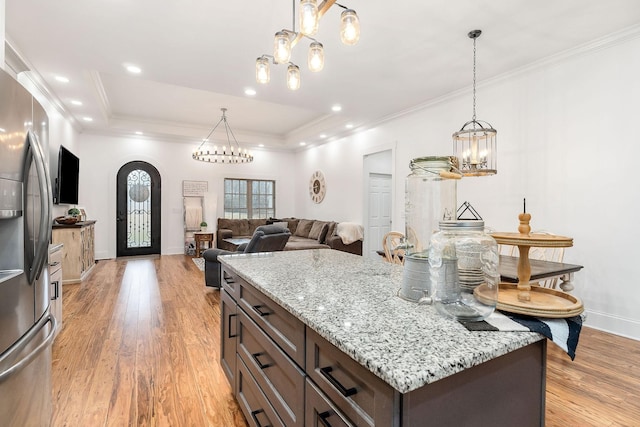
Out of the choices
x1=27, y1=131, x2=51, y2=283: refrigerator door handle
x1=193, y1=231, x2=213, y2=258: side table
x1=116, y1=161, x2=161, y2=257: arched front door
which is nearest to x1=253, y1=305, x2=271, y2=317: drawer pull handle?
x1=27, y1=131, x2=51, y2=283: refrigerator door handle

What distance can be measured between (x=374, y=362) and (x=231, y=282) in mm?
1344

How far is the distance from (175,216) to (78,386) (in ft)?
19.8

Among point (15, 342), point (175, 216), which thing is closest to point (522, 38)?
point (15, 342)

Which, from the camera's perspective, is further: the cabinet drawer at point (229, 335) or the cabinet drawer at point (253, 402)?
the cabinet drawer at point (229, 335)

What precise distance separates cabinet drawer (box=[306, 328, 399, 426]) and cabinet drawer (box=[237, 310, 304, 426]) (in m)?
0.14

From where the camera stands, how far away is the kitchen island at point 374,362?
73 centimetres

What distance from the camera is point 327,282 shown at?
1.48 metres

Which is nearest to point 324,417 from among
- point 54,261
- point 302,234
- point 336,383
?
point 336,383

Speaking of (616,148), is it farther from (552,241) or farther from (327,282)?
(327,282)

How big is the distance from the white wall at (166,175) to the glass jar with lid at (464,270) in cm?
759

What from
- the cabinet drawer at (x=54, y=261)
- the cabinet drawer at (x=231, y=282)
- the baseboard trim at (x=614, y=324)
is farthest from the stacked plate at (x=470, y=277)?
the cabinet drawer at (x=54, y=261)

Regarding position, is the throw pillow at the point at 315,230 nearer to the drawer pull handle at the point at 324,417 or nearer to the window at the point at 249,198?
the window at the point at 249,198

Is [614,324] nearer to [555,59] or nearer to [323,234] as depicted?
[555,59]

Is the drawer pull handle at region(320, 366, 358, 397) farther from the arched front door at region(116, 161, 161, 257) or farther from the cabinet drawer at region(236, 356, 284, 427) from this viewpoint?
the arched front door at region(116, 161, 161, 257)
